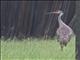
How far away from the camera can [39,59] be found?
4.39m

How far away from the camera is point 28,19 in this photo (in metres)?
5.76

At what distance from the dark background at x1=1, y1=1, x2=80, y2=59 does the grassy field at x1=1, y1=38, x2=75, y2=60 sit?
175 millimetres

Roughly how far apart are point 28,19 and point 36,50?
1.17 meters

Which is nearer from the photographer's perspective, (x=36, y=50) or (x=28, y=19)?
(x=36, y=50)

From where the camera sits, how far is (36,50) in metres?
4.67

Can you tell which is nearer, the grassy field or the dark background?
the grassy field

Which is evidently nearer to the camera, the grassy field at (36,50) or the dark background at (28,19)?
the grassy field at (36,50)

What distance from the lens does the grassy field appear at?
172 inches

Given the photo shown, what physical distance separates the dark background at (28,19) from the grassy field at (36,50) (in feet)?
0.57

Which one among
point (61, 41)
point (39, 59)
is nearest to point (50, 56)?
point (39, 59)

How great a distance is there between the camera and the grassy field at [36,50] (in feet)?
14.4

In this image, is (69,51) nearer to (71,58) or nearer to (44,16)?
(71,58)

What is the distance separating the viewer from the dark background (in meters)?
4.54

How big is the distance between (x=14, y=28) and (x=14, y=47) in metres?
1.09
